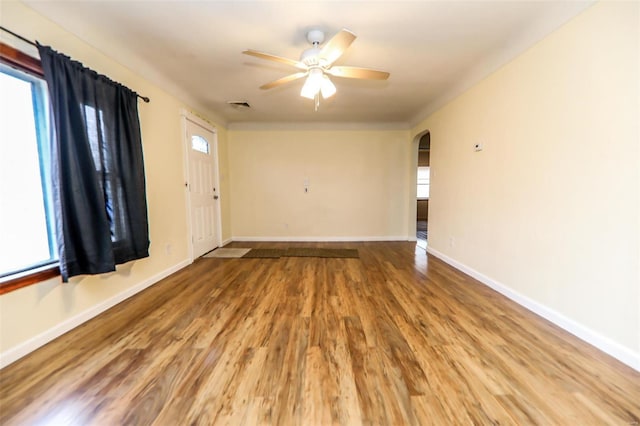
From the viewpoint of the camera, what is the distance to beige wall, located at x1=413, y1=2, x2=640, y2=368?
1486 millimetres

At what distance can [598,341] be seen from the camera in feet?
5.33

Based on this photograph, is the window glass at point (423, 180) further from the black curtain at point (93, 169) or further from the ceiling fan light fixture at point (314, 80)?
the black curtain at point (93, 169)

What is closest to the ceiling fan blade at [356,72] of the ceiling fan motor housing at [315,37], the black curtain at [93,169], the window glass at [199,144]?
the ceiling fan motor housing at [315,37]

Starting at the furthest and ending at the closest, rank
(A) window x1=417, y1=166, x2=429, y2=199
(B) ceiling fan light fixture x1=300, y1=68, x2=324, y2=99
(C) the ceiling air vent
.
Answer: (A) window x1=417, y1=166, x2=429, y2=199, (C) the ceiling air vent, (B) ceiling fan light fixture x1=300, y1=68, x2=324, y2=99

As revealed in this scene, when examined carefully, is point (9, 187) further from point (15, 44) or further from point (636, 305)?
point (636, 305)

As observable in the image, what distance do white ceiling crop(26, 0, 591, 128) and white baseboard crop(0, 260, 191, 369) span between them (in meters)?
2.04

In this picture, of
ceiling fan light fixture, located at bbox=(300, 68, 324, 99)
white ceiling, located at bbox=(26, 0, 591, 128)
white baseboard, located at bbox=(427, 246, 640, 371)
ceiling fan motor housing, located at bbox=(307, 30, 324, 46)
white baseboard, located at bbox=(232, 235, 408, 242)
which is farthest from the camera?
white baseboard, located at bbox=(232, 235, 408, 242)

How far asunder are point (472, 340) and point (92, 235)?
2.91 meters

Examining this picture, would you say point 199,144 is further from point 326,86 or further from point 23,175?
point 326,86

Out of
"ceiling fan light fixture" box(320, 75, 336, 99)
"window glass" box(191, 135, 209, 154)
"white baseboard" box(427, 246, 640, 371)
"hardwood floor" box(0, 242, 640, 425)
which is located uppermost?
"ceiling fan light fixture" box(320, 75, 336, 99)

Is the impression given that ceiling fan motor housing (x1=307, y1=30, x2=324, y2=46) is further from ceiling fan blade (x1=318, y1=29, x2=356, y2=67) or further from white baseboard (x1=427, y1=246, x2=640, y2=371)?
white baseboard (x1=427, y1=246, x2=640, y2=371)

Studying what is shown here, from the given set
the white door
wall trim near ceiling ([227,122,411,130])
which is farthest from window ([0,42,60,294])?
wall trim near ceiling ([227,122,411,130])

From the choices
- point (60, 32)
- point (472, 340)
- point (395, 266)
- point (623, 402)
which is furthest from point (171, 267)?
point (623, 402)

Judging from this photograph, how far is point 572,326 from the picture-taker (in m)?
1.79
